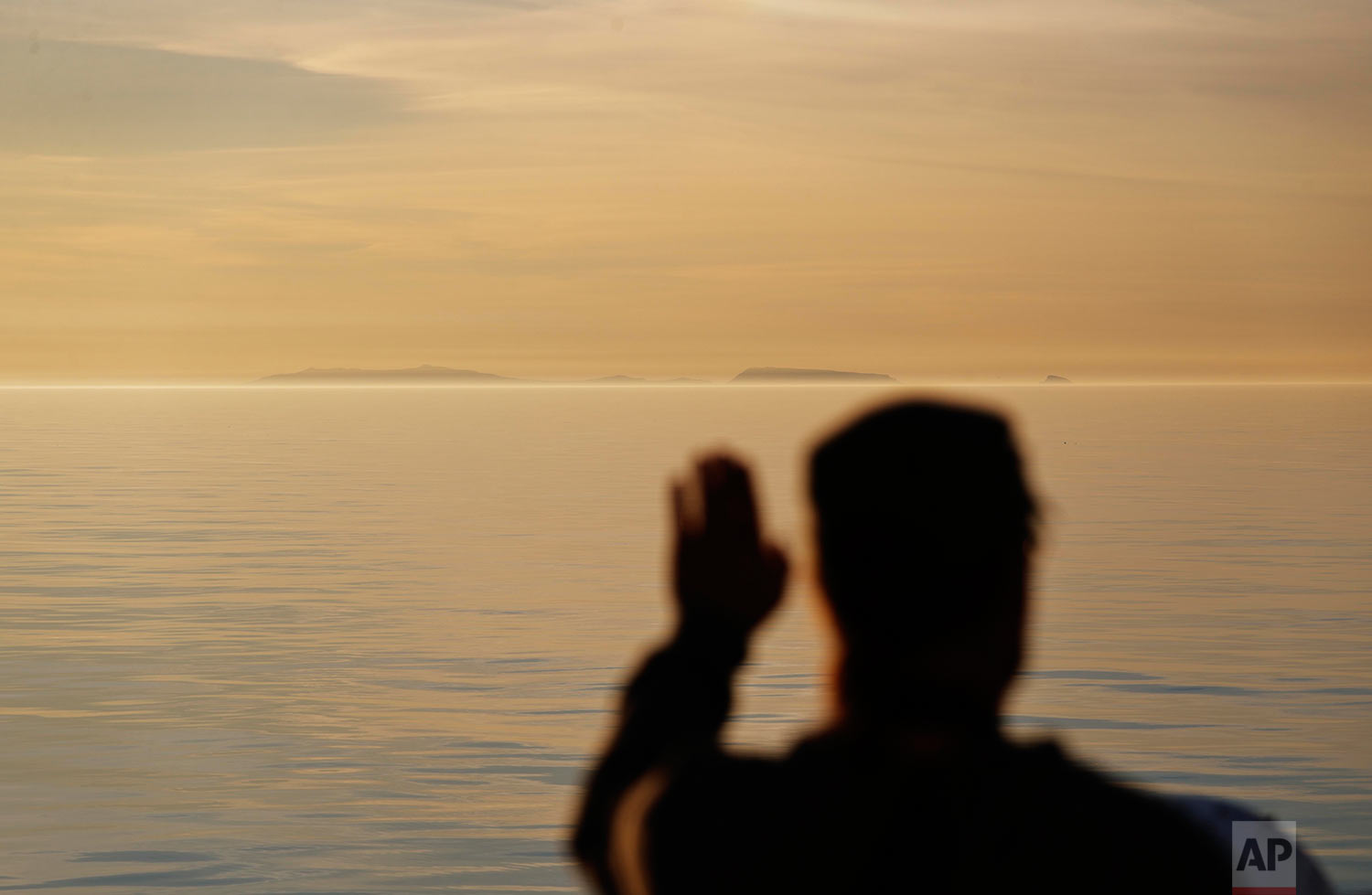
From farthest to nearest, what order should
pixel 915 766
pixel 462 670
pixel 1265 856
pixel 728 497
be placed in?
pixel 462 670
pixel 1265 856
pixel 728 497
pixel 915 766

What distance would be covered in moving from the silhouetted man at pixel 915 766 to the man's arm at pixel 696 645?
0.03 metres

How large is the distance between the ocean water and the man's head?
0.22ft

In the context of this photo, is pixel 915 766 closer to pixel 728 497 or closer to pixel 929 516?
pixel 929 516

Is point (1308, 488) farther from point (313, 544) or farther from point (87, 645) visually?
point (87, 645)

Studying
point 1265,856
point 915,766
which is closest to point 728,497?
point 915,766

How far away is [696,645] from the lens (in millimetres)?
2094

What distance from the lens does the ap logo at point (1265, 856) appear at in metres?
2.31

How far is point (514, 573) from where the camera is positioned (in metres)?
35.9

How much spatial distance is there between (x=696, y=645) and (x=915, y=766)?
0.39 metres

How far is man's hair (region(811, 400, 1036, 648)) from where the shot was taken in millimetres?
1871

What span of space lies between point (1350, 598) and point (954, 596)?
32380mm

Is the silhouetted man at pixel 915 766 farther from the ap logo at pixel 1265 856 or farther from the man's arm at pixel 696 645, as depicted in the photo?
the ap logo at pixel 1265 856

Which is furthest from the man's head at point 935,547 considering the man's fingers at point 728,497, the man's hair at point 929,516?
the man's fingers at point 728,497

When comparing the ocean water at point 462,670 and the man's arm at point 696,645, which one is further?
the ocean water at point 462,670
